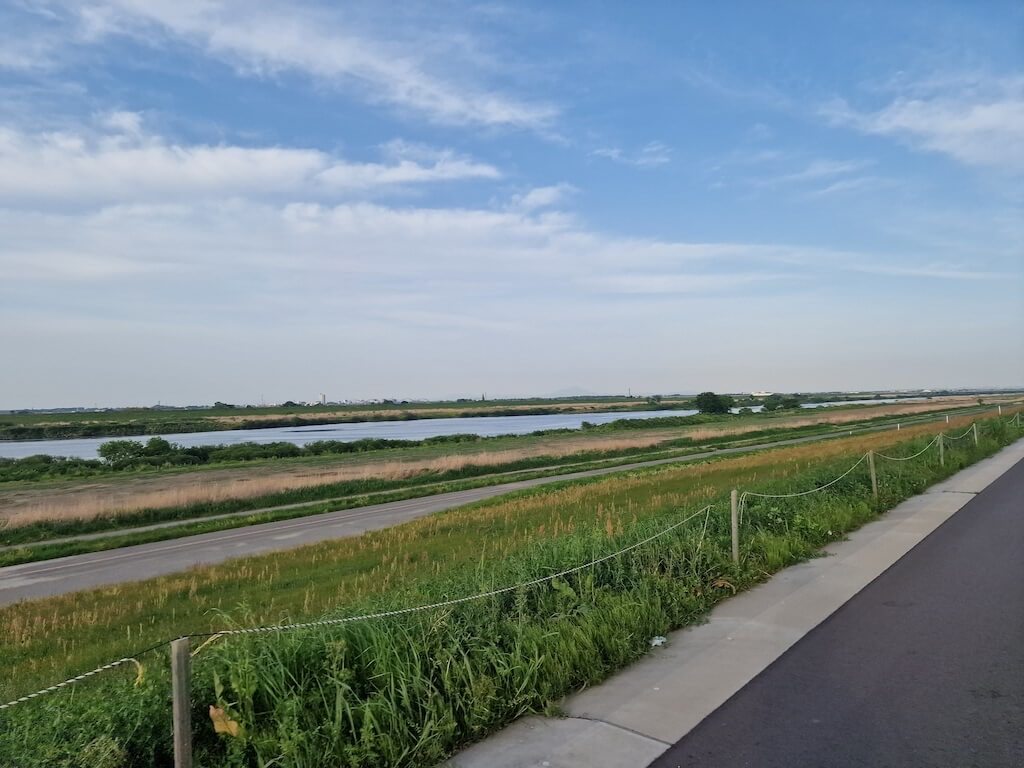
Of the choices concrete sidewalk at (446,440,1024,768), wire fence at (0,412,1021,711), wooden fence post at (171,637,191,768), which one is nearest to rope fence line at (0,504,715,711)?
wire fence at (0,412,1021,711)

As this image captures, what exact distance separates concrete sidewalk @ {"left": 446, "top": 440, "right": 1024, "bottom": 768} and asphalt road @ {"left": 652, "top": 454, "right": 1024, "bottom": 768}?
0.16 m

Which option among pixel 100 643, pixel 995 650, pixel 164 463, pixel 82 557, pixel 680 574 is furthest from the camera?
pixel 164 463

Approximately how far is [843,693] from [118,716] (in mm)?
4881

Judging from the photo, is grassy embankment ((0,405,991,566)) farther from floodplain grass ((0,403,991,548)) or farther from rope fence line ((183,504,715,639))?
rope fence line ((183,504,715,639))

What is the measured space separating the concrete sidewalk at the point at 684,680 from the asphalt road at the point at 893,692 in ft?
0.53

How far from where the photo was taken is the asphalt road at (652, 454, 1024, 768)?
433cm

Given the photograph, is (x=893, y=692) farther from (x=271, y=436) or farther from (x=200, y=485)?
(x=271, y=436)

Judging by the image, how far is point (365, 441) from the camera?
2621 inches

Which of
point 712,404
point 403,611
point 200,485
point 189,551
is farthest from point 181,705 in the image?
point 712,404

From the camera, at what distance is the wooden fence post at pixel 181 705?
3822 mm

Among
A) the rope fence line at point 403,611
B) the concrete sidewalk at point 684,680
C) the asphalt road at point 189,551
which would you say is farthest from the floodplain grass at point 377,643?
the asphalt road at point 189,551

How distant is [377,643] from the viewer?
519cm

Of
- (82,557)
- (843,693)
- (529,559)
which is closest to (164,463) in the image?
(82,557)

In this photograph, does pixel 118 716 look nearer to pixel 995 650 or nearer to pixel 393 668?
pixel 393 668
